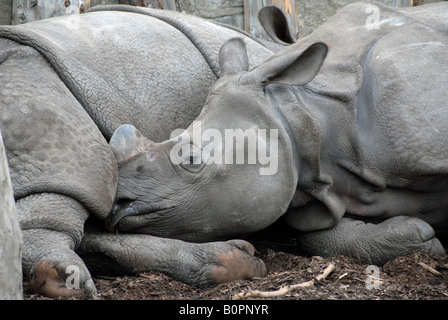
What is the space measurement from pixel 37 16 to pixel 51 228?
10.6 ft

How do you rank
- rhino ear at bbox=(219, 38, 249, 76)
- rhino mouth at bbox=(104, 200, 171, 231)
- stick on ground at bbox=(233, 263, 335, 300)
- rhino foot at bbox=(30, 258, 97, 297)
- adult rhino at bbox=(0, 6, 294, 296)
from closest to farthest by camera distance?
rhino foot at bbox=(30, 258, 97, 297), stick on ground at bbox=(233, 263, 335, 300), adult rhino at bbox=(0, 6, 294, 296), rhino mouth at bbox=(104, 200, 171, 231), rhino ear at bbox=(219, 38, 249, 76)

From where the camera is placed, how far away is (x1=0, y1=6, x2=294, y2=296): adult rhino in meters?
3.52

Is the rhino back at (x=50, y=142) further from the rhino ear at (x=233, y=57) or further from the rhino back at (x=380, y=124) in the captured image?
the rhino back at (x=380, y=124)

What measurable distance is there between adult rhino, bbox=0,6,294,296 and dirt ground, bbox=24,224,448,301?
17 cm

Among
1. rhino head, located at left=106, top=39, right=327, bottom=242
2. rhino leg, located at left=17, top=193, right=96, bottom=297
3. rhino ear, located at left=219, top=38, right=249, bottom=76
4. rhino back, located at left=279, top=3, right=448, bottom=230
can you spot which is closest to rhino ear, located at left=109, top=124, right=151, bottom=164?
rhino head, located at left=106, top=39, right=327, bottom=242

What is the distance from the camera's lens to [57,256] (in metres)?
3.27

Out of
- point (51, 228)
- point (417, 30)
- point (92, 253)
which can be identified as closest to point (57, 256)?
point (51, 228)

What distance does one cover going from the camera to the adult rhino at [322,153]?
3955 mm

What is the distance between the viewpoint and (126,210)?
12.9ft

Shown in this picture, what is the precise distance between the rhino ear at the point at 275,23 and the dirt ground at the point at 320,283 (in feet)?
7.22

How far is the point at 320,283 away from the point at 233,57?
5.15 feet

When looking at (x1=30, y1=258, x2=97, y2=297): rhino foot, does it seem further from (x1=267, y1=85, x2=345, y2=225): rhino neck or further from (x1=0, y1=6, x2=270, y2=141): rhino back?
(x1=267, y1=85, x2=345, y2=225): rhino neck

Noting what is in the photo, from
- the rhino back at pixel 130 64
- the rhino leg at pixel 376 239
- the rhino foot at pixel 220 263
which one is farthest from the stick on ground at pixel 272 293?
the rhino back at pixel 130 64
